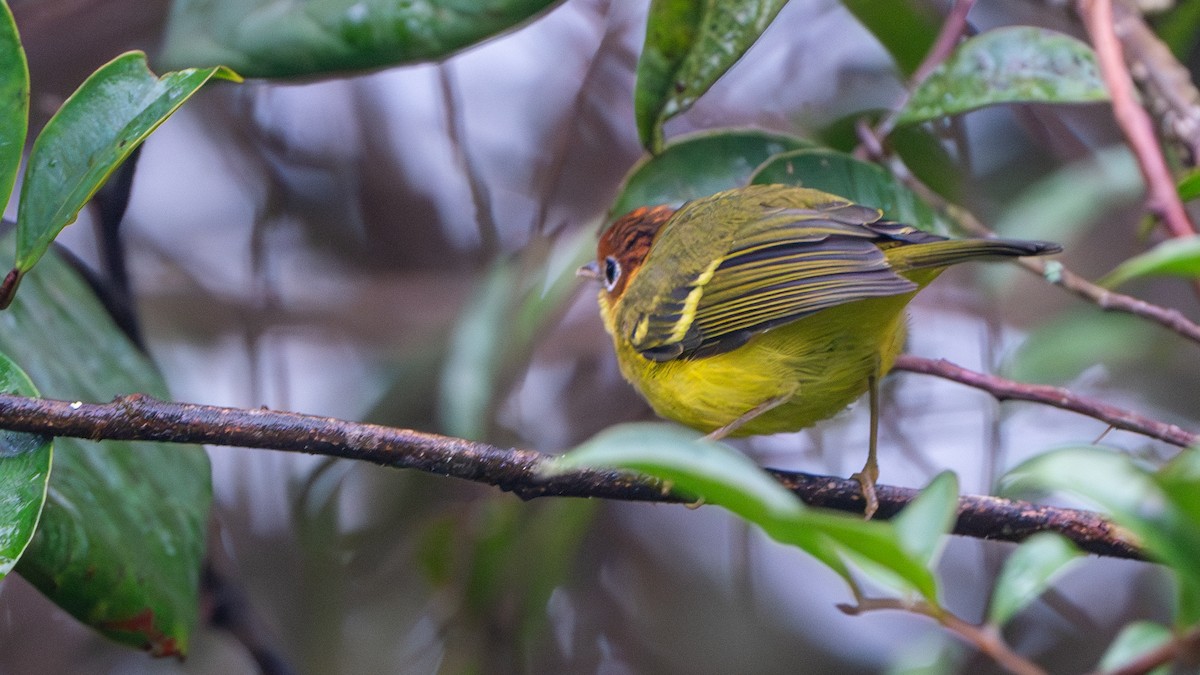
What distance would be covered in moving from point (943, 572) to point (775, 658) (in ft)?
2.06

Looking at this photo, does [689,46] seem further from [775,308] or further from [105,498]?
[105,498]

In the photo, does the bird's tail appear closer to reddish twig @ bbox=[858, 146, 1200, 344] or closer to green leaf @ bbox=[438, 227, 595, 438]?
reddish twig @ bbox=[858, 146, 1200, 344]

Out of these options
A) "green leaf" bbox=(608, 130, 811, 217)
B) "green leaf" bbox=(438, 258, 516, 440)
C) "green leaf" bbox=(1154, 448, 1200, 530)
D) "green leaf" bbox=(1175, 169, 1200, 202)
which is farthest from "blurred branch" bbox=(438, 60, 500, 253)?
"green leaf" bbox=(1154, 448, 1200, 530)

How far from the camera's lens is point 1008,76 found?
2.14 metres

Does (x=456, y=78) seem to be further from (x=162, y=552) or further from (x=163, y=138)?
(x=162, y=552)

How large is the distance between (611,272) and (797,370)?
765 millimetres

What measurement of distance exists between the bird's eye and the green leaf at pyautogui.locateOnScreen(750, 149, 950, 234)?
553 millimetres

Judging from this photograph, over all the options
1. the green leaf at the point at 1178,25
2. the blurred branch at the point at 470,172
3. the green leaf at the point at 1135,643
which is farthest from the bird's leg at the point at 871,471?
the blurred branch at the point at 470,172

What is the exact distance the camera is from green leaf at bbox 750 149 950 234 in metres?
2.09

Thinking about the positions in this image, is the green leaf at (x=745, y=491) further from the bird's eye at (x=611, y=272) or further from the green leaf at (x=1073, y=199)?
the green leaf at (x=1073, y=199)

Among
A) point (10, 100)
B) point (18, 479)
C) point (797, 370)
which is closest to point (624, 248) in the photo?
point (797, 370)

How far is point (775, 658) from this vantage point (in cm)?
332

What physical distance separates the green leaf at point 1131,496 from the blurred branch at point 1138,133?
47.6 inches

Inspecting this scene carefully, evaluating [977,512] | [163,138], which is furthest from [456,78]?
[977,512]
